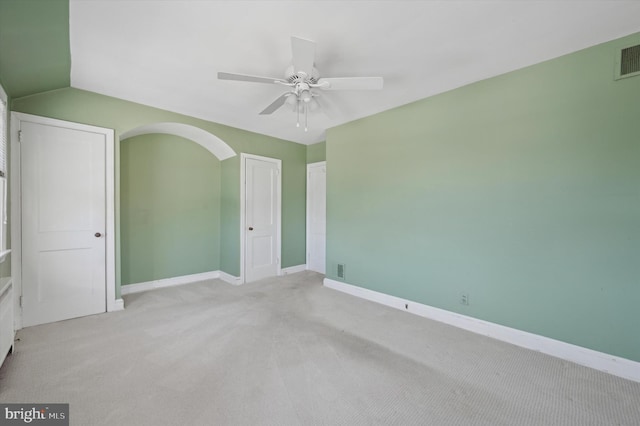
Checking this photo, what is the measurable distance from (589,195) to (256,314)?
3463mm

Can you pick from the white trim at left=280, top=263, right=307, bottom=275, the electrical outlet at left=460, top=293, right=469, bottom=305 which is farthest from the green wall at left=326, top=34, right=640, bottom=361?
the white trim at left=280, top=263, right=307, bottom=275

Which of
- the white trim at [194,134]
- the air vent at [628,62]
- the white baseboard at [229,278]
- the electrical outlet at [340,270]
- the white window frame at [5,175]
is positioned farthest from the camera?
the white baseboard at [229,278]

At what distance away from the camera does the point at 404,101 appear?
127 inches

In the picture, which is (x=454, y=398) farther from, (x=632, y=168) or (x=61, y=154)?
(x=61, y=154)

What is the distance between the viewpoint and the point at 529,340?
2.38 metres

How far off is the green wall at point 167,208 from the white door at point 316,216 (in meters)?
1.77

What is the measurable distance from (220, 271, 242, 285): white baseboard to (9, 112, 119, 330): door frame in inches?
59.5

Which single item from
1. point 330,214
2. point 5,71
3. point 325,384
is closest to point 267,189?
point 330,214

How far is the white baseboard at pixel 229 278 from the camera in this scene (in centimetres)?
428

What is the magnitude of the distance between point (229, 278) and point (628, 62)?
205 inches

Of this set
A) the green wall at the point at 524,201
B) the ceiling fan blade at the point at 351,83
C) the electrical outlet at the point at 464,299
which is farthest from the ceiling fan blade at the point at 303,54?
the electrical outlet at the point at 464,299

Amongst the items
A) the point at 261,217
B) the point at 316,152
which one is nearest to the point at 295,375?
the point at 261,217

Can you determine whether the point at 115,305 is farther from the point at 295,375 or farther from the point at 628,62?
the point at 628,62

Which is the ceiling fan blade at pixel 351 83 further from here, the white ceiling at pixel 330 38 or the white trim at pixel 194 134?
the white trim at pixel 194 134
